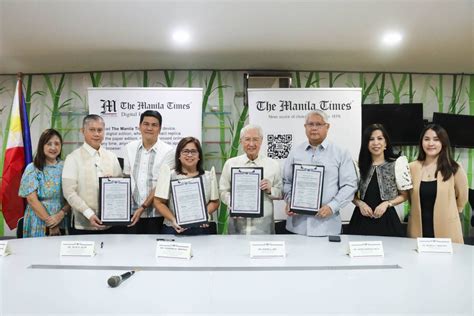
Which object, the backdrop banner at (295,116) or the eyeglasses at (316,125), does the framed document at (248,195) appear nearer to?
the eyeglasses at (316,125)

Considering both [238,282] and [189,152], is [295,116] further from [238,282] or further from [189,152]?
[238,282]

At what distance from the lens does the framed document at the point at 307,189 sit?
2504mm

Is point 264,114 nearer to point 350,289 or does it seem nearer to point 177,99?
point 177,99

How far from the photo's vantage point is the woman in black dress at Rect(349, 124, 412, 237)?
103 inches

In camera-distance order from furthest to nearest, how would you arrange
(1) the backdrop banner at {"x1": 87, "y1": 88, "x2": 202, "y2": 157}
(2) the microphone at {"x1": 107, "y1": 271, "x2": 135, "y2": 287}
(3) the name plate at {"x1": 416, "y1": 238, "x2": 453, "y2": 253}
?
(1) the backdrop banner at {"x1": 87, "y1": 88, "x2": 202, "y2": 157}
(3) the name plate at {"x1": 416, "y1": 238, "x2": 453, "y2": 253}
(2) the microphone at {"x1": 107, "y1": 271, "x2": 135, "y2": 287}

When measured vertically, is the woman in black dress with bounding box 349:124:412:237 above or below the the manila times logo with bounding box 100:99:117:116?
below
